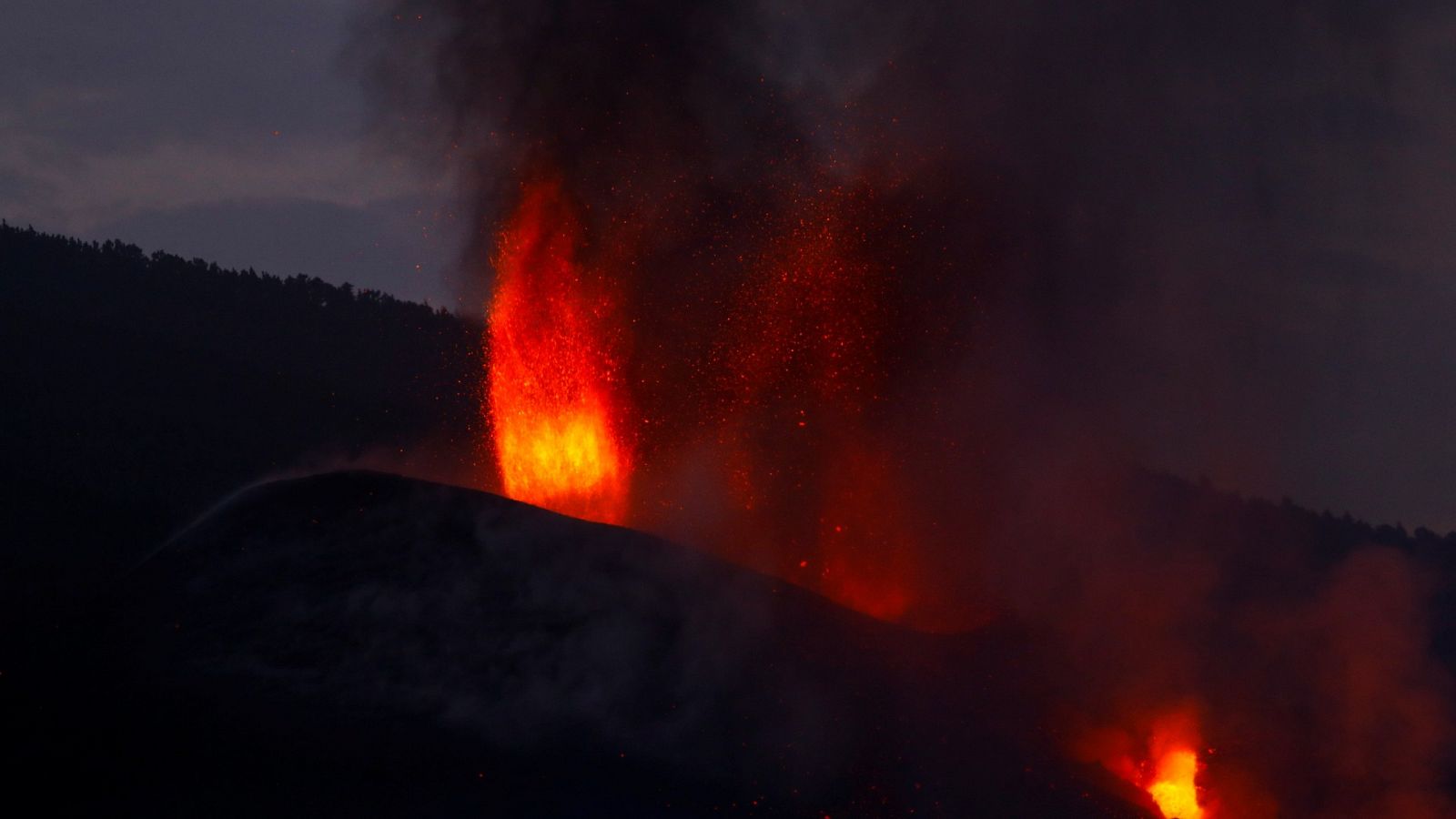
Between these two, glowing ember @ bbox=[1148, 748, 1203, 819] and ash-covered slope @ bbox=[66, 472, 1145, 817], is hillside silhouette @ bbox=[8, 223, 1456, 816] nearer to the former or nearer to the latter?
ash-covered slope @ bbox=[66, 472, 1145, 817]

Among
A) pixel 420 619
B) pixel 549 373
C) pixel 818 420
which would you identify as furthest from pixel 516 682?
pixel 818 420

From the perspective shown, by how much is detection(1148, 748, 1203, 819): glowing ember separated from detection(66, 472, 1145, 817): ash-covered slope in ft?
12.1

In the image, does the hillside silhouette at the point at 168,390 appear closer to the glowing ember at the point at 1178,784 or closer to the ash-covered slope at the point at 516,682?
the ash-covered slope at the point at 516,682

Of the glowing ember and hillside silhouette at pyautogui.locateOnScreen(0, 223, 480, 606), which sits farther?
hillside silhouette at pyautogui.locateOnScreen(0, 223, 480, 606)

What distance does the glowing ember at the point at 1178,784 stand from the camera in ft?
94.5

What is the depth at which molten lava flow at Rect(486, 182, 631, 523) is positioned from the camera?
37.5 metres

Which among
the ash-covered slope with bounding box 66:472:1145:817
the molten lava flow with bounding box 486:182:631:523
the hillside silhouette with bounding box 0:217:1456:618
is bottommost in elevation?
the ash-covered slope with bounding box 66:472:1145:817

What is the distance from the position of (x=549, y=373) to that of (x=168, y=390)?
4744cm

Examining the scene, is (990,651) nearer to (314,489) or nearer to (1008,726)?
(1008,726)

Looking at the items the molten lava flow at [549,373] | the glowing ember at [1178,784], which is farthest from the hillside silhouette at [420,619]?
the molten lava flow at [549,373]

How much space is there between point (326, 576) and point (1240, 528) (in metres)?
65.1

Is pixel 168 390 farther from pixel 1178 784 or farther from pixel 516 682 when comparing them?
pixel 1178 784

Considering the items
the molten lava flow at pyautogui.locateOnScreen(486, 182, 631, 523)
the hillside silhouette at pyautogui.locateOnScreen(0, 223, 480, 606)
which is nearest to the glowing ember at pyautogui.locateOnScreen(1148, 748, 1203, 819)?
the molten lava flow at pyautogui.locateOnScreen(486, 182, 631, 523)

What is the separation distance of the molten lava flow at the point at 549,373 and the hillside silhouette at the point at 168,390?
475 inches
